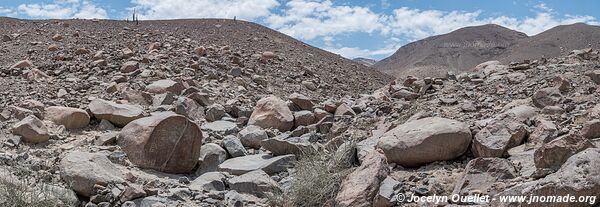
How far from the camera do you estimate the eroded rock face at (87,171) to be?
14.5 feet

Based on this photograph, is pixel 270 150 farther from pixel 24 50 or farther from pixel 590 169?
pixel 24 50

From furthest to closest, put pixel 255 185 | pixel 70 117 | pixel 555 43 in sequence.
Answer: pixel 555 43, pixel 70 117, pixel 255 185

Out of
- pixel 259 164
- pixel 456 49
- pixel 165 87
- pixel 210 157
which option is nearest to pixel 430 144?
pixel 259 164

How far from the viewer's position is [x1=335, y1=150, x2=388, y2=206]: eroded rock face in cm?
388

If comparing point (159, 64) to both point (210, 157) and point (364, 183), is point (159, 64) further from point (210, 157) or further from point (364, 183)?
point (364, 183)

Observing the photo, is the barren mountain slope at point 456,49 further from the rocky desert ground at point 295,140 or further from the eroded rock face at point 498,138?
the eroded rock face at point 498,138

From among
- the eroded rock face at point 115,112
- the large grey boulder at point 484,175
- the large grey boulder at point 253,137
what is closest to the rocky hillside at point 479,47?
the large grey boulder at point 253,137

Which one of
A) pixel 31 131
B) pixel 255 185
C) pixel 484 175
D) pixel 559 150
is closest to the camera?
pixel 559 150

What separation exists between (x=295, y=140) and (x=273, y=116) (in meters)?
0.99

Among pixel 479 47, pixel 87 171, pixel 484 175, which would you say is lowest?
pixel 479 47

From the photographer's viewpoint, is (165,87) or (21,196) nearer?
(21,196)

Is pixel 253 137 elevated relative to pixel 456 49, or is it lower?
elevated

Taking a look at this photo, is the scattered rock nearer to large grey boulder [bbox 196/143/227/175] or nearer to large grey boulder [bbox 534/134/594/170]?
large grey boulder [bbox 196/143/227/175]

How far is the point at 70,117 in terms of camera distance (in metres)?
6.21
